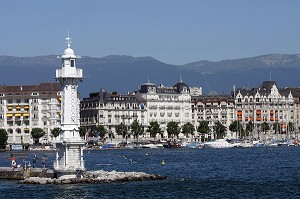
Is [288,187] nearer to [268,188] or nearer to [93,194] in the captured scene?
[268,188]

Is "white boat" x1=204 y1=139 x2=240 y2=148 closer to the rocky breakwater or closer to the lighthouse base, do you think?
the rocky breakwater

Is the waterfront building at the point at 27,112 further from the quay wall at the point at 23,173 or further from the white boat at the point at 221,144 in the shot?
the quay wall at the point at 23,173

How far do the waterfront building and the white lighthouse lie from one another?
398ft

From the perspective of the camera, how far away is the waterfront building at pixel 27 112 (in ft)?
630

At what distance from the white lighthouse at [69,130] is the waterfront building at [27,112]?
121 metres

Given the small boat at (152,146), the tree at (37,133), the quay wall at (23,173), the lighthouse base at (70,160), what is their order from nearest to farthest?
the lighthouse base at (70,160)
the quay wall at (23,173)
the tree at (37,133)
the small boat at (152,146)

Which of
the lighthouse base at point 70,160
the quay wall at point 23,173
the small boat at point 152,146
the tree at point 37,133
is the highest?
the tree at point 37,133

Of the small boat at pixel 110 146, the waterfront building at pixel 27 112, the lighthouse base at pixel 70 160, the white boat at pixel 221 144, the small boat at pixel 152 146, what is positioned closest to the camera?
the lighthouse base at pixel 70 160

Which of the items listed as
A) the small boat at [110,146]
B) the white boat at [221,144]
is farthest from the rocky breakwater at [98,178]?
the small boat at [110,146]

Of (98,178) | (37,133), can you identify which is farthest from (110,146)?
(98,178)

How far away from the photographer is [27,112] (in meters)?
193

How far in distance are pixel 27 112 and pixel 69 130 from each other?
125 m

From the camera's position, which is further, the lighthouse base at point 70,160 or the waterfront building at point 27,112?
the waterfront building at point 27,112

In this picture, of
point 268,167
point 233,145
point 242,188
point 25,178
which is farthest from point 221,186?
point 233,145
